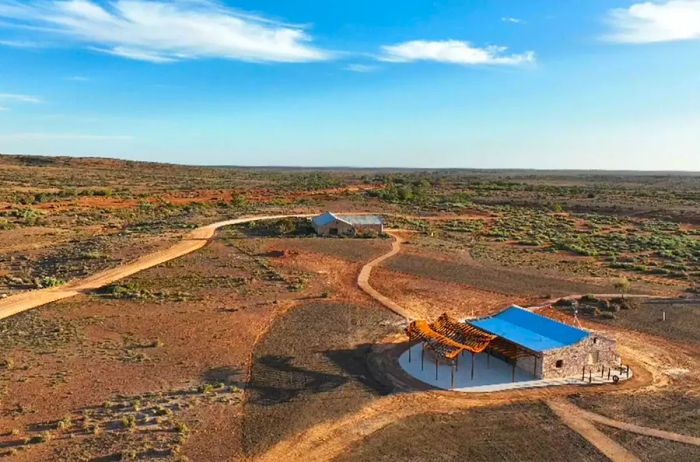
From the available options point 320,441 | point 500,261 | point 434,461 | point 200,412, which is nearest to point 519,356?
point 434,461

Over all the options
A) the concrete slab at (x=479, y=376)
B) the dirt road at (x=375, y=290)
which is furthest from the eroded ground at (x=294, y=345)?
the concrete slab at (x=479, y=376)

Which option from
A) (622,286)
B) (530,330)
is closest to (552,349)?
(530,330)

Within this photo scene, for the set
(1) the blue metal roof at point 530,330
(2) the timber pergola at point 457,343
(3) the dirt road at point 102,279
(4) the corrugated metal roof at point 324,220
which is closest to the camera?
(2) the timber pergola at point 457,343

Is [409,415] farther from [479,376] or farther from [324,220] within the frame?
[324,220]

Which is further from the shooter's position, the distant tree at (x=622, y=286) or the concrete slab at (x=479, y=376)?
the distant tree at (x=622, y=286)

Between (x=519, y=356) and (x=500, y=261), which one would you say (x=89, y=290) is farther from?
(x=500, y=261)

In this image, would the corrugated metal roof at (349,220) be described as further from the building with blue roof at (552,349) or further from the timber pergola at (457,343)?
the building with blue roof at (552,349)
